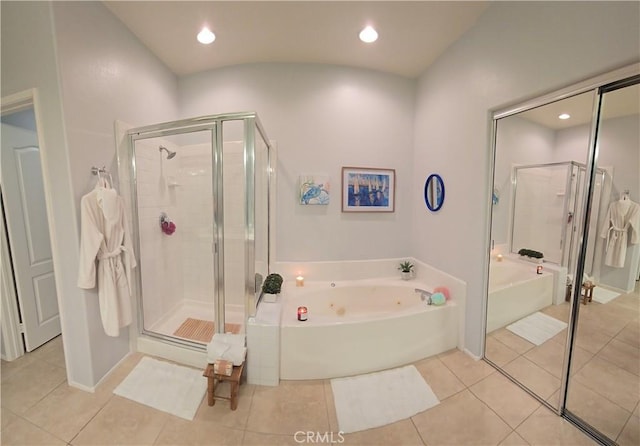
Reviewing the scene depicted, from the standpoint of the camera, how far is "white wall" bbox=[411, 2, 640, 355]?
1218 mm

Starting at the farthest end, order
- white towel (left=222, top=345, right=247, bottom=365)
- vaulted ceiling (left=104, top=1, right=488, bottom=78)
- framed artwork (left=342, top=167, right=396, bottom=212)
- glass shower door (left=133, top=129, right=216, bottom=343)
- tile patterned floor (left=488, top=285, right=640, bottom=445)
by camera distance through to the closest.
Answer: framed artwork (left=342, top=167, right=396, bottom=212) → glass shower door (left=133, top=129, right=216, bottom=343) → vaulted ceiling (left=104, top=1, right=488, bottom=78) → white towel (left=222, top=345, right=247, bottom=365) → tile patterned floor (left=488, top=285, right=640, bottom=445)

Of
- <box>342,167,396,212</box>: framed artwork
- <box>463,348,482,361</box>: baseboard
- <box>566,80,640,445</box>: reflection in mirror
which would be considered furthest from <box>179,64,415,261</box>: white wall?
<box>566,80,640,445</box>: reflection in mirror

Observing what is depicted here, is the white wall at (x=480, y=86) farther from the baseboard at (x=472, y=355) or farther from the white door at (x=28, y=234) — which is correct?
the white door at (x=28, y=234)

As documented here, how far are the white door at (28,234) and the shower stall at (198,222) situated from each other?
923mm

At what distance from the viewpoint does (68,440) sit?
4.24 feet

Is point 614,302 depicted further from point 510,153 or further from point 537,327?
point 510,153

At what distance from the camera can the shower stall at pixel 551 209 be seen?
1.40m

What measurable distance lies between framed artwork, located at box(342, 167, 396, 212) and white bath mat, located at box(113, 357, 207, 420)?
2041mm

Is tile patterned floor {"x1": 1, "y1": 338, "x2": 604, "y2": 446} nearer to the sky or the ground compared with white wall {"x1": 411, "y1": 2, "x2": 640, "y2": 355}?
nearer to the ground

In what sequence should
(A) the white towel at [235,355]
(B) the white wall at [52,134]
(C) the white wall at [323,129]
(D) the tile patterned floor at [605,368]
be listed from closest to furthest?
(D) the tile patterned floor at [605,368] → (B) the white wall at [52,134] → (A) the white towel at [235,355] → (C) the white wall at [323,129]

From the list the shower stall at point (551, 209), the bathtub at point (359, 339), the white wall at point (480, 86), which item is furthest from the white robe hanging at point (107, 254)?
the shower stall at point (551, 209)

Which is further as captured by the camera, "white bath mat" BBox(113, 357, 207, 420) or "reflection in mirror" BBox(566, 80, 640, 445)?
"white bath mat" BBox(113, 357, 207, 420)

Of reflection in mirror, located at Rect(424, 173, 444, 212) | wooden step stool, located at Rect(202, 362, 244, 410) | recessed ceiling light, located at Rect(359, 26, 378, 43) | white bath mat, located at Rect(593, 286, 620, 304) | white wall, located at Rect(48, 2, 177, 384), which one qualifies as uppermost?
recessed ceiling light, located at Rect(359, 26, 378, 43)

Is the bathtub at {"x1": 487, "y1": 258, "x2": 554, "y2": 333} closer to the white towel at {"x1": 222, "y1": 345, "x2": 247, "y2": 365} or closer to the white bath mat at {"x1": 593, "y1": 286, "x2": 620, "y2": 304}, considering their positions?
the white bath mat at {"x1": 593, "y1": 286, "x2": 620, "y2": 304}
